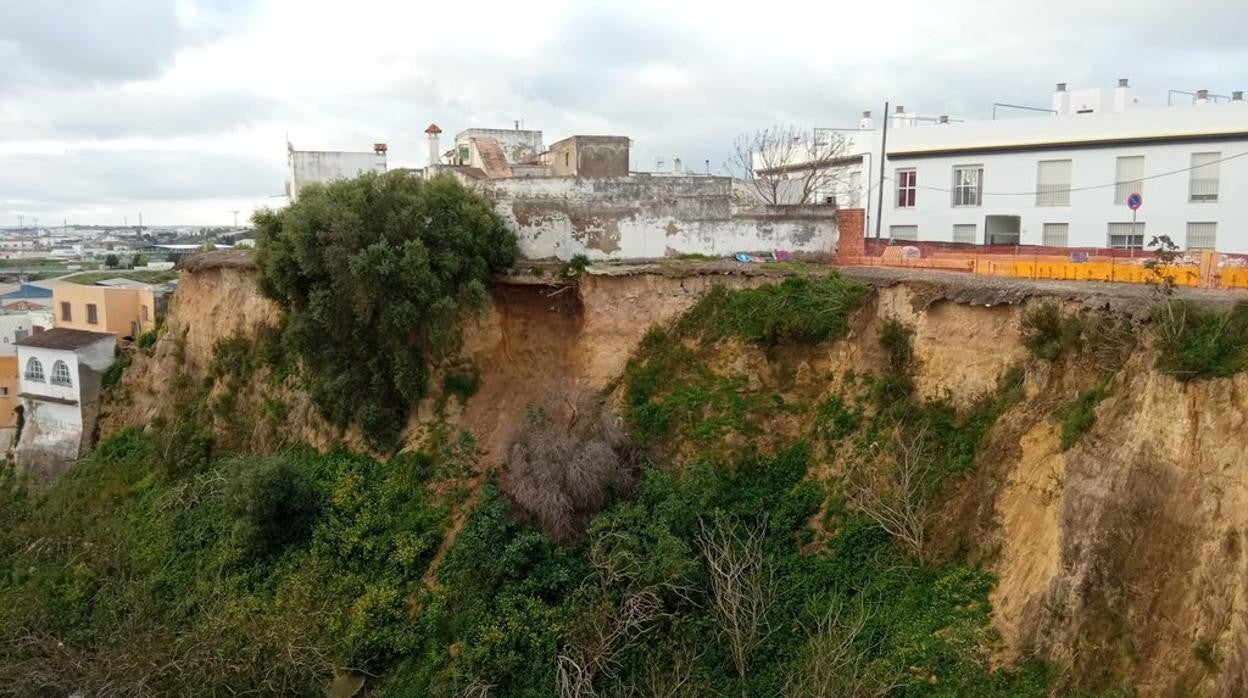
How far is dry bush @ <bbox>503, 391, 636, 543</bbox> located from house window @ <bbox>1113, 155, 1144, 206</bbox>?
1664 centimetres

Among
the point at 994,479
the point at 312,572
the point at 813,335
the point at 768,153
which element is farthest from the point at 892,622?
the point at 768,153

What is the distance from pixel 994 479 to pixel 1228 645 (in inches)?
152

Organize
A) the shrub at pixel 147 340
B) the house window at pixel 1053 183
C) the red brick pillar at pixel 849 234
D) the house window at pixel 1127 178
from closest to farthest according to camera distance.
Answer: the red brick pillar at pixel 849 234, the house window at pixel 1127 178, the house window at pixel 1053 183, the shrub at pixel 147 340

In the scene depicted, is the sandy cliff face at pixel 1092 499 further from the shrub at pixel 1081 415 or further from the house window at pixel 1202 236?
the house window at pixel 1202 236

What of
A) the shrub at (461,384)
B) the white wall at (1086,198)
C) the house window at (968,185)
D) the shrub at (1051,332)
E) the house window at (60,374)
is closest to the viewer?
the shrub at (1051,332)

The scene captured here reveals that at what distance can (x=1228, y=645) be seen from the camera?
9438 mm

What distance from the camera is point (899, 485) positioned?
1381cm

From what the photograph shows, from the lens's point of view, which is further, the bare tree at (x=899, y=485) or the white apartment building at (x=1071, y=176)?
the white apartment building at (x=1071, y=176)

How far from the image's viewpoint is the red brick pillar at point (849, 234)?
22.1m

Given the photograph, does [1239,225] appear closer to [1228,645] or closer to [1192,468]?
[1192,468]

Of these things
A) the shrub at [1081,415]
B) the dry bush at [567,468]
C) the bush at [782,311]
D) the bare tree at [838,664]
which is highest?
the bush at [782,311]

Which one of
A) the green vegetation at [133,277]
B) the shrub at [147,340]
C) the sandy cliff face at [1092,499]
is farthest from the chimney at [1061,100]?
the green vegetation at [133,277]

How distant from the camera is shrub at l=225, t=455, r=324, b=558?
1753 centimetres

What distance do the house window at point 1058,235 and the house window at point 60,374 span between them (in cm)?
2879
